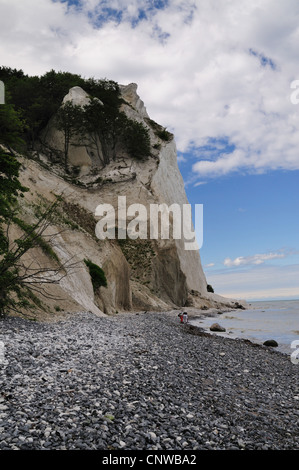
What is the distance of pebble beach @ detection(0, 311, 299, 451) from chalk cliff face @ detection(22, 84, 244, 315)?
1315 centimetres

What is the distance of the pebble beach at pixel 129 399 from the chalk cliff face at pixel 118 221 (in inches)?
518

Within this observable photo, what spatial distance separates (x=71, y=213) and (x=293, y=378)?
1159 inches

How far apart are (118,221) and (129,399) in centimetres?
3764

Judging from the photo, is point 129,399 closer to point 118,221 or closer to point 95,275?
point 95,275

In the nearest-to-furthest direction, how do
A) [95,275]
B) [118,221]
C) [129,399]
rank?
[129,399] → [95,275] → [118,221]

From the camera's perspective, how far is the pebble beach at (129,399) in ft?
16.2

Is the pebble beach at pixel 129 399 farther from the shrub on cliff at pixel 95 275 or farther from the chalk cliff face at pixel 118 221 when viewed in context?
the shrub on cliff at pixel 95 275

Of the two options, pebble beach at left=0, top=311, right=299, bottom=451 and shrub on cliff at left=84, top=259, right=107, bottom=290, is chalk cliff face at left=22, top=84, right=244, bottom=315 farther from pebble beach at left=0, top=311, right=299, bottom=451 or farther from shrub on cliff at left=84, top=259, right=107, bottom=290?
pebble beach at left=0, top=311, right=299, bottom=451

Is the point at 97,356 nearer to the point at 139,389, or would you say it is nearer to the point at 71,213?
the point at 139,389

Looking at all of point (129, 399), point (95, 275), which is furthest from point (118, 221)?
point (129, 399)

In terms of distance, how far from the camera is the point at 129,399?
6.26m

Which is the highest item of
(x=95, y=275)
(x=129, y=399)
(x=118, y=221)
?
(x=118, y=221)

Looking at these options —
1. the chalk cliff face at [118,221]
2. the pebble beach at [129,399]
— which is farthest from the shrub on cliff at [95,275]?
the pebble beach at [129,399]

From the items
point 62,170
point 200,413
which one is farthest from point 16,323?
point 62,170
